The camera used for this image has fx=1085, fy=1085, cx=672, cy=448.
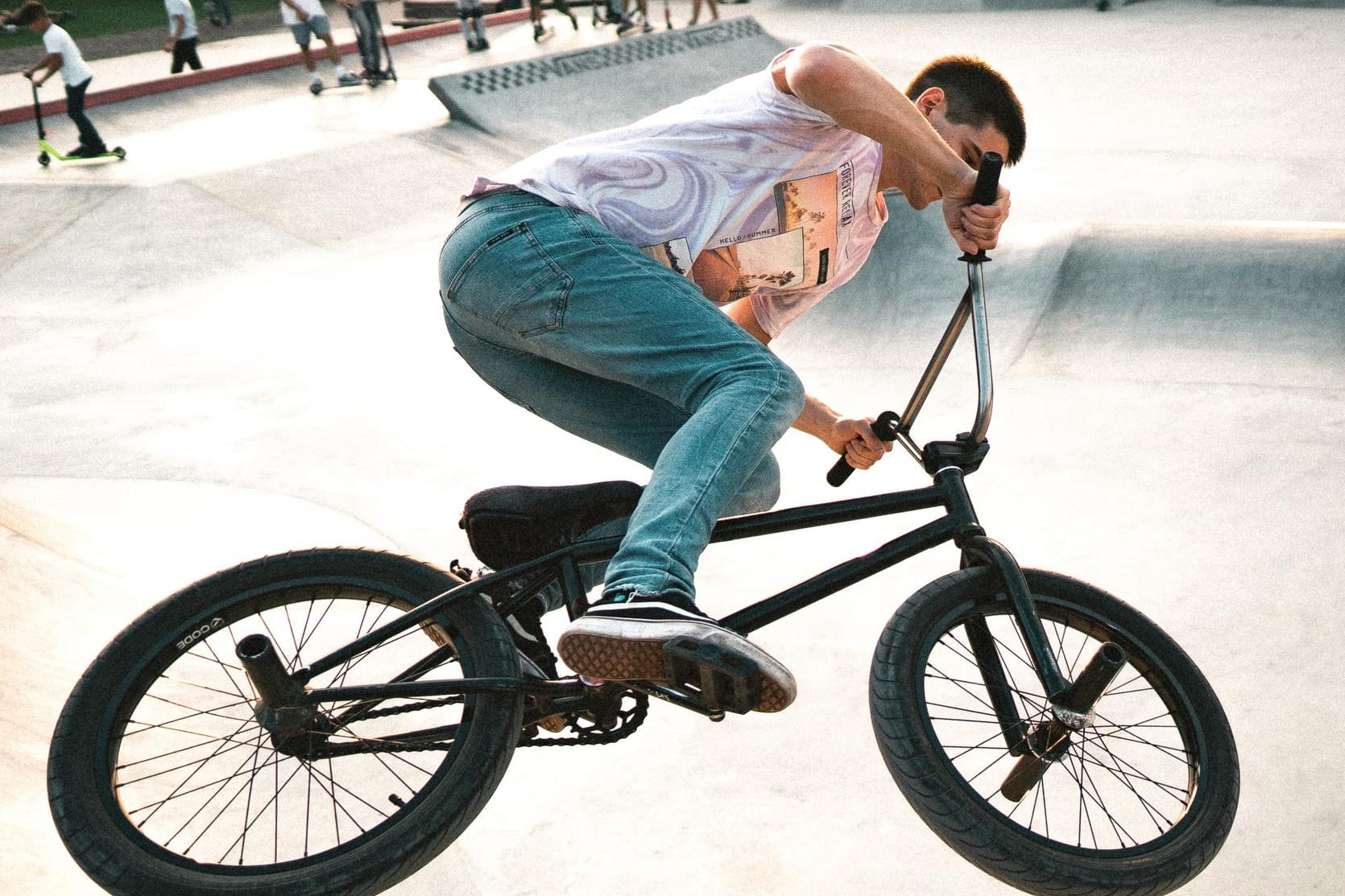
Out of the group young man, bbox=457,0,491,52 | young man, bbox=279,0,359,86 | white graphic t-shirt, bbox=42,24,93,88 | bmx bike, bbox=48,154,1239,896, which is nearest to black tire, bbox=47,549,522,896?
bmx bike, bbox=48,154,1239,896

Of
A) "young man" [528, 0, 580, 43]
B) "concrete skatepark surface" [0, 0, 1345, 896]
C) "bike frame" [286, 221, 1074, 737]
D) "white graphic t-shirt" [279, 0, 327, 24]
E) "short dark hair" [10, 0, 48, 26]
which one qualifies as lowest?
"concrete skatepark surface" [0, 0, 1345, 896]

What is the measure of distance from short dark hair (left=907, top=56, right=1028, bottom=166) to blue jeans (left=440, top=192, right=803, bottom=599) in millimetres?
724

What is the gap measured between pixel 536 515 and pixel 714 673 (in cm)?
64

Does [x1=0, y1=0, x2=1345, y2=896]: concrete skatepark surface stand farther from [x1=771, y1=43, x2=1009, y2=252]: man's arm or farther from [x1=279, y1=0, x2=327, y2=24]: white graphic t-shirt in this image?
[x1=279, y1=0, x2=327, y2=24]: white graphic t-shirt

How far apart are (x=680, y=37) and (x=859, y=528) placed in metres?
12.0

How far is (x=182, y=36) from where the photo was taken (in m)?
16.6

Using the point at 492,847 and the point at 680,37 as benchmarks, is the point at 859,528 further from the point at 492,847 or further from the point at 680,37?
the point at 680,37

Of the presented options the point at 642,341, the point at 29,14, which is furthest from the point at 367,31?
the point at 642,341

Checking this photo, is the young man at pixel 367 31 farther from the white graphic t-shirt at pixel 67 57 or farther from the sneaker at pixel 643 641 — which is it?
the sneaker at pixel 643 641

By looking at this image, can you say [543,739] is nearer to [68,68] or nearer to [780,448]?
[780,448]

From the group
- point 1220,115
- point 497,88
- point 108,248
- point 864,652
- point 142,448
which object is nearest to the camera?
point 864,652

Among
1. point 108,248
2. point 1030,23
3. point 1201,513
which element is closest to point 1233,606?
point 1201,513

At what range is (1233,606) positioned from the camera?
3.62 metres

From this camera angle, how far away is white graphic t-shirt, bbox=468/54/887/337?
2.33m
